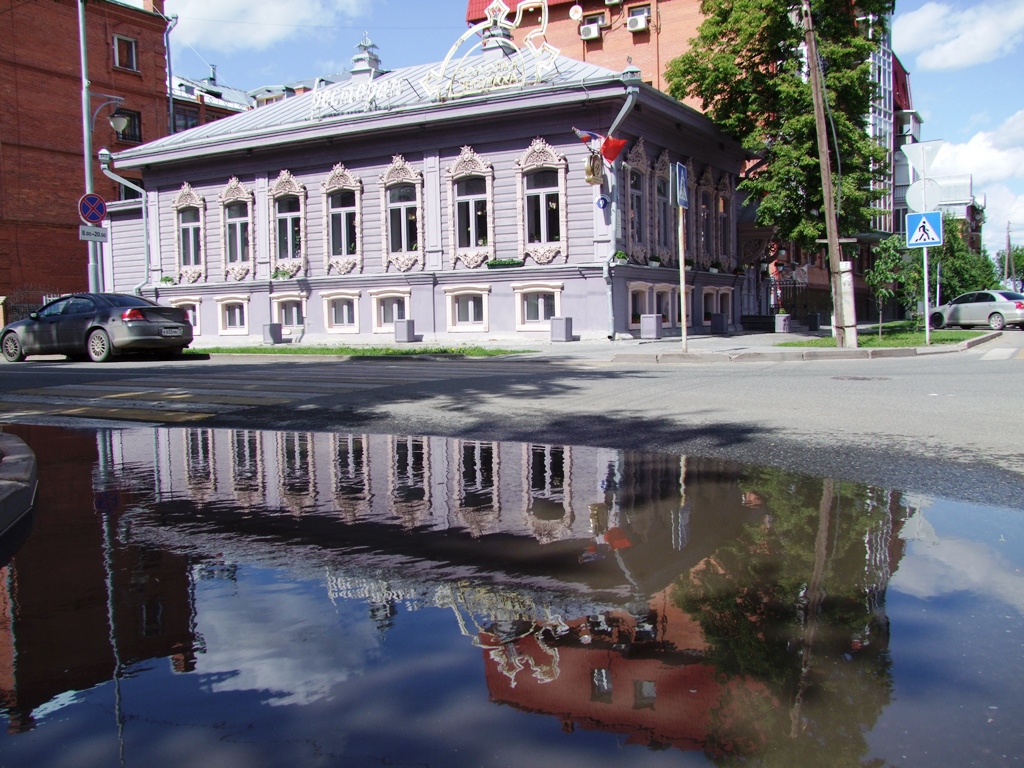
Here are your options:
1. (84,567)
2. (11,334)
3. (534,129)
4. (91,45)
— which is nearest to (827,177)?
(534,129)

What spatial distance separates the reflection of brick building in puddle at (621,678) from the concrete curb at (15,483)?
3.18m

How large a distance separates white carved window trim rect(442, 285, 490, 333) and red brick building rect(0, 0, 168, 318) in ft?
70.6

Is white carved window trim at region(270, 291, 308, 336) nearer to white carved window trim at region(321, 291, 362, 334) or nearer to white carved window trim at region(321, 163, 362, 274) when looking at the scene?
white carved window trim at region(321, 291, 362, 334)

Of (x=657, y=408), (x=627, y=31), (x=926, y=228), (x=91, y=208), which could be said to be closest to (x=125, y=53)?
(x=627, y=31)

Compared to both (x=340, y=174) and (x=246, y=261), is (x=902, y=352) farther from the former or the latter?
(x=246, y=261)

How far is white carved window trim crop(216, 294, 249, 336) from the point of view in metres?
31.7

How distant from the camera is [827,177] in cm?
2211

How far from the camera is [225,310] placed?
32.4 meters

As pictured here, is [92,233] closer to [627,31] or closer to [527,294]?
[527,294]

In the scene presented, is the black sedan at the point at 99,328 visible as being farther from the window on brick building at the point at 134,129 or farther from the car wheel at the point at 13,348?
the window on brick building at the point at 134,129

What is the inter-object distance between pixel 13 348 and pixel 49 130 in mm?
26873

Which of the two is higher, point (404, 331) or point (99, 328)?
point (99, 328)

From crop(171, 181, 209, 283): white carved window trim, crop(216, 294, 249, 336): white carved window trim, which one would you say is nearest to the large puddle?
crop(216, 294, 249, 336): white carved window trim

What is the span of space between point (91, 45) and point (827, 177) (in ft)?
127
